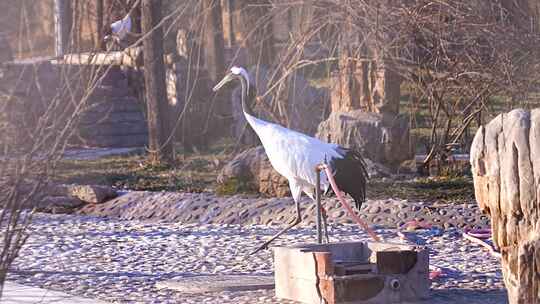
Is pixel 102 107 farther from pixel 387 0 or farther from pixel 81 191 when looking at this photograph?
pixel 387 0

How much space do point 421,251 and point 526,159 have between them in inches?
68.4

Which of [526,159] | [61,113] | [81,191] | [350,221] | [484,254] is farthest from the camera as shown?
[81,191]

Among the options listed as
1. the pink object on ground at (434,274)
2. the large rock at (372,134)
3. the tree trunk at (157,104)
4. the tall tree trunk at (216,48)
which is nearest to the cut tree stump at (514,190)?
the pink object on ground at (434,274)

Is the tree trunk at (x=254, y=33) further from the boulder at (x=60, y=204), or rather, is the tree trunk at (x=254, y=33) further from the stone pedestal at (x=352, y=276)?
the stone pedestal at (x=352, y=276)

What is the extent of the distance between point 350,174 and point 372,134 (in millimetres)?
4453

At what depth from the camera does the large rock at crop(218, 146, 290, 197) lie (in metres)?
12.6

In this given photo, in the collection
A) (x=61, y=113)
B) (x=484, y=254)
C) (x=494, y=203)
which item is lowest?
(x=484, y=254)

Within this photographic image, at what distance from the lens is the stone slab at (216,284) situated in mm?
7969

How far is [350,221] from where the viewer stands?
435 inches

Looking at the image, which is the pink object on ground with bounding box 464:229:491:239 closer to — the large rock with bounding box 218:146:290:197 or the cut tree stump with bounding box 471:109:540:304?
the large rock with bounding box 218:146:290:197

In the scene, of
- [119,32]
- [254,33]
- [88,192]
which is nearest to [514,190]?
[88,192]

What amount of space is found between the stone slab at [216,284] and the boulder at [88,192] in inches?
173

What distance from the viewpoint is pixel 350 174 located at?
9.29 metres

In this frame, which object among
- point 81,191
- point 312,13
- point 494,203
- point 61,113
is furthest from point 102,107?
point 61,113
